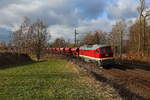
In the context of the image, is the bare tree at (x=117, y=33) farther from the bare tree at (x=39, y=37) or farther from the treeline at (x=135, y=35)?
the bare tree at (x=39, y=37)

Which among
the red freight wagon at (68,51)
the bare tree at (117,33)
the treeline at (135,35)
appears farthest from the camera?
the bare tree at (117,33)

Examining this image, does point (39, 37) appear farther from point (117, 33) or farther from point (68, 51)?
point (117, 33)

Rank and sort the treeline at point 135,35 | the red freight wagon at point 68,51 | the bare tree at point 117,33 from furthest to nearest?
the bare tree at point 117,33, the red freight wagon at point 68,51, the treeline at point 135,35

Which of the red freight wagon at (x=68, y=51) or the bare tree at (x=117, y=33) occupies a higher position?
the bare tree at (x=117, y=33)

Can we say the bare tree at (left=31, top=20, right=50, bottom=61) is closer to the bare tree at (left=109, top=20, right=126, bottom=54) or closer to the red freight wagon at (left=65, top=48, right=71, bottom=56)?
the red freight wagon at (left=65, top=48, right=71, bottom=56)

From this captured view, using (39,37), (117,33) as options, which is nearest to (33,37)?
(39,37)

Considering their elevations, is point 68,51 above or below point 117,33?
below

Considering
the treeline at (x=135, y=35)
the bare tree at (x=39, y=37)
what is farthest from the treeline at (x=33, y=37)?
the treeline at (x=135, y=35)

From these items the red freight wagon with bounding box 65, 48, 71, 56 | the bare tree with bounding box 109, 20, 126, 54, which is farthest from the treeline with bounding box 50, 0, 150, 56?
the red freight wagon with bounding box 65, 48, 71, 56

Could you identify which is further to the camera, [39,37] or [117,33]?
[117,33]

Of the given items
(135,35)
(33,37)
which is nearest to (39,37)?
(33,37)

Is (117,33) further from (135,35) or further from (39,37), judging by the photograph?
(39,37)

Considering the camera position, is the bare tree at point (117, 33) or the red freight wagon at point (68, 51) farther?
the bare tree at point (117, 33)

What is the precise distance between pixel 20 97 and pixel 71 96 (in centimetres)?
224
